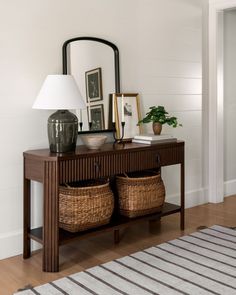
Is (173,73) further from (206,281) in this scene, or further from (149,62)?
(206,281)

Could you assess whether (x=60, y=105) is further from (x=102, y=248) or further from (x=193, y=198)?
(x=193, y=198)

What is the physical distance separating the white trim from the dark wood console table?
128 centimetres

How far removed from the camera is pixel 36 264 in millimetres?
2963

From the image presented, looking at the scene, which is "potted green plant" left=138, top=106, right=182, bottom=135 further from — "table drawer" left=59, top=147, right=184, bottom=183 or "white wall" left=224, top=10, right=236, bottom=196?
"white wall" left=224, top=10, right=236, bottom=196

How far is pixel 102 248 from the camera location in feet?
10.8

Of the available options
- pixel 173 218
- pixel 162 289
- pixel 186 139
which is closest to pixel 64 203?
pixel 162 289

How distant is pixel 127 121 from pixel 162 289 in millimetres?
1682

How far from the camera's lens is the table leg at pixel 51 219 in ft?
9.08

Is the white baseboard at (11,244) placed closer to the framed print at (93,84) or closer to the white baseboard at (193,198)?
the framed print at (93,84)

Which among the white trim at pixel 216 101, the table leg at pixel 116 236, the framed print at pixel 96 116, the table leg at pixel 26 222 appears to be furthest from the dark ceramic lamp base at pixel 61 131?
the white trim at pixel 216 101

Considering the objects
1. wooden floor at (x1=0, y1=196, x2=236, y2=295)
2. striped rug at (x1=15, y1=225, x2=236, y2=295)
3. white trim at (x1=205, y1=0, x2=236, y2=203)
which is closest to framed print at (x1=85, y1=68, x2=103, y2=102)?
wooden floor at (x1=0, y1=196, x2=236, y2=295)

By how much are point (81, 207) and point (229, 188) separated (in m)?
2.66

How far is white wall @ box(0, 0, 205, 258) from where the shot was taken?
121 inches

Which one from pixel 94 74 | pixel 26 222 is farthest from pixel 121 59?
pixel 26 222
